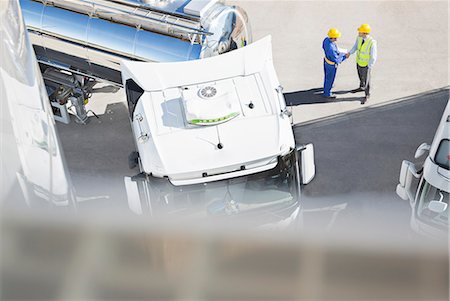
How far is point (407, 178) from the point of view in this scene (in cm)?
698

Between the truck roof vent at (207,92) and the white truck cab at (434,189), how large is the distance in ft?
7.46

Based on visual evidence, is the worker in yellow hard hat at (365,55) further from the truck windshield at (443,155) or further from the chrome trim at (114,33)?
the truck windshield at (443,155)

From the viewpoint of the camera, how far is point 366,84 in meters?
9.50

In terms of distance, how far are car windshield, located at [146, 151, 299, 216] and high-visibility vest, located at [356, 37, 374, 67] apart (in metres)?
3.53

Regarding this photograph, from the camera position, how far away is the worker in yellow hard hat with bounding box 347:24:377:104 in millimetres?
9219

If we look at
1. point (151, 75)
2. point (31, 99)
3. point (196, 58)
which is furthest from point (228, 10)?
point (31, 99)

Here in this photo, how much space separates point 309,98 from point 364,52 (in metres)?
1.07

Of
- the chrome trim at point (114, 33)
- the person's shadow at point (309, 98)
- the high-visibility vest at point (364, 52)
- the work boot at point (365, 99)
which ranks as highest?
the chrome trim at point (114, 33)

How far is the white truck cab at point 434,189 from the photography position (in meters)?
6.60

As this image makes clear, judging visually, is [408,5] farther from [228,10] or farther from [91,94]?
[91,94]

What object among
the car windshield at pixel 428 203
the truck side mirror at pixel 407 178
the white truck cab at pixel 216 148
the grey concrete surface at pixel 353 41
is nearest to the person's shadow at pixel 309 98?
the grey concrete surface at pixel 353 41

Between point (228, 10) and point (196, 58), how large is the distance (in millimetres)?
892

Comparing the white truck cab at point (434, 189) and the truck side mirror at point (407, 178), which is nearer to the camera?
the white truck cab at point (434, 189)

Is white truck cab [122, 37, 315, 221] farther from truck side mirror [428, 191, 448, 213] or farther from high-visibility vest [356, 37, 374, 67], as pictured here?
high-visibility vest [356, 37, 374, 67]
